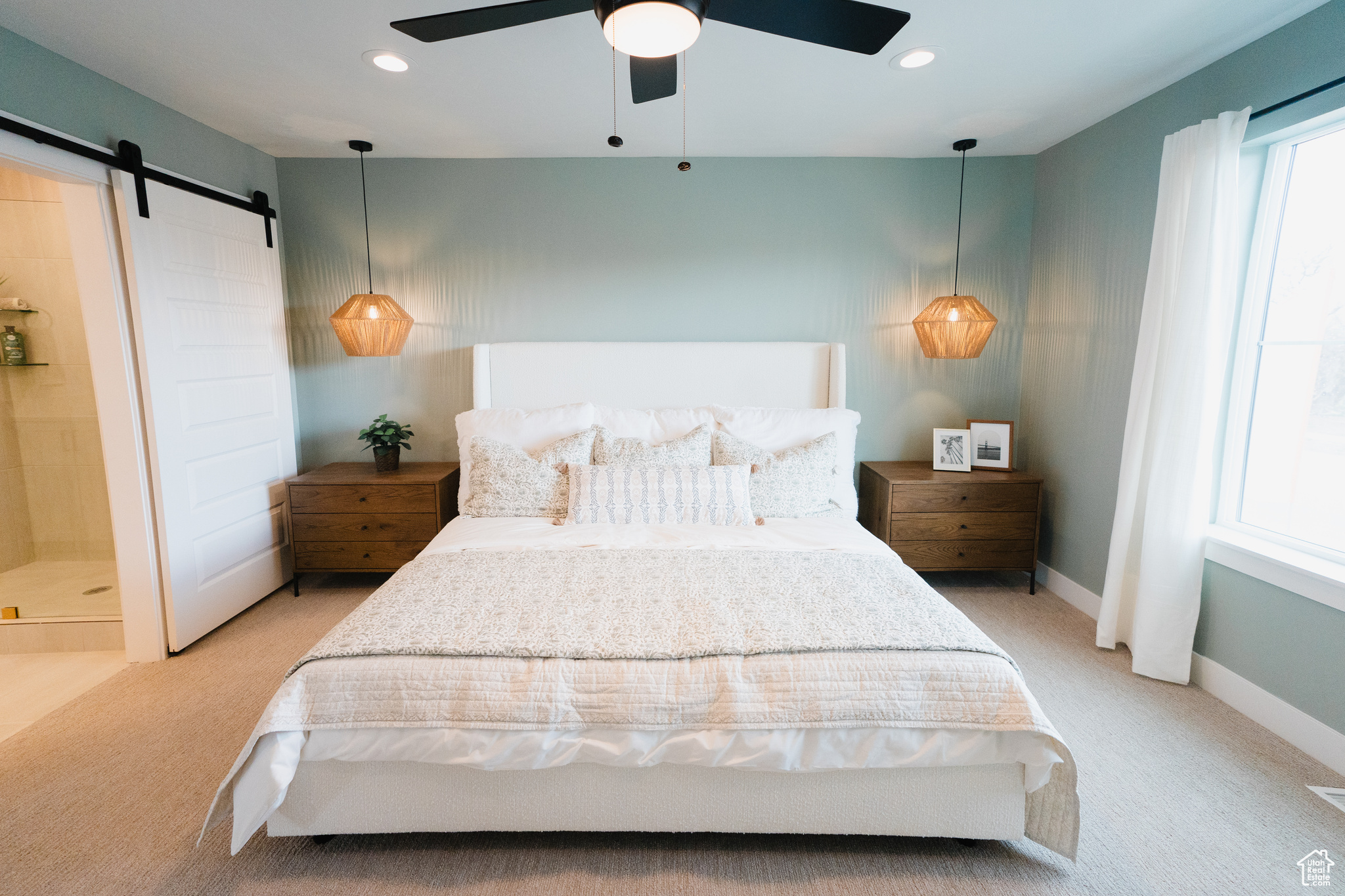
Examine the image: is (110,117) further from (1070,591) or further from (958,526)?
Answer: (1070,591)

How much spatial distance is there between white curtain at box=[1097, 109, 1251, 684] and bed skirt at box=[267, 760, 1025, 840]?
1375 millimetres

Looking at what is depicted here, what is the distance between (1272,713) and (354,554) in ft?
12.8

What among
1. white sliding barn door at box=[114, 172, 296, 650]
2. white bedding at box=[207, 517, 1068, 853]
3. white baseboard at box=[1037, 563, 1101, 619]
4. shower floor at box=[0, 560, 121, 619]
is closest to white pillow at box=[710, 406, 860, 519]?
white baseboard at box=[1037, 563, 1101, 619]

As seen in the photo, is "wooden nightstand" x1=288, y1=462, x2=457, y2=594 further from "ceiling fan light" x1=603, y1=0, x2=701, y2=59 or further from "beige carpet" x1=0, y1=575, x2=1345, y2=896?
"ceiling fan light" x1=603, y1=0, x2=701, y2=59

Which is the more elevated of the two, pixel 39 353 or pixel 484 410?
pixel 39 353

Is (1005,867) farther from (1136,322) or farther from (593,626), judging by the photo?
(1136,322)

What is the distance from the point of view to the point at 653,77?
5.83ft

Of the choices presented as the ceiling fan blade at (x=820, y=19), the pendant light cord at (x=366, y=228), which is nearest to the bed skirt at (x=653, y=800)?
the ceiling fan blade at (x=820, y=19)

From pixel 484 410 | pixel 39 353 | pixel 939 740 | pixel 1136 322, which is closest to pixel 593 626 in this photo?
pixel 939 740

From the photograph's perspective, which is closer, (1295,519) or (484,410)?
(1295,519)

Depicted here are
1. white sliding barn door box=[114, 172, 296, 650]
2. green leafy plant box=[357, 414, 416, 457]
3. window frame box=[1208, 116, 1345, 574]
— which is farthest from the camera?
green leafy plant box=[357, 414, 416, 457]

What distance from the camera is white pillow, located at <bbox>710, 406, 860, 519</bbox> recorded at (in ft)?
10.1

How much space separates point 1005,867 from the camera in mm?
→ 1576

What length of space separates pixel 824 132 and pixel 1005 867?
3048 millimetres
